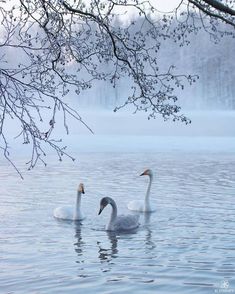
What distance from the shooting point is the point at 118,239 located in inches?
429

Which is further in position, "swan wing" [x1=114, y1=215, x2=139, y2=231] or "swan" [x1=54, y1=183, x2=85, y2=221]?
"swan" [x1=54, y1=183, x2=85, y2=221]

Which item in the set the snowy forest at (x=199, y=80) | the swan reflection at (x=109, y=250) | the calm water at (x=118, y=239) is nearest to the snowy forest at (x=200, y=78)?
the snowy forest at (x=199, y=80)

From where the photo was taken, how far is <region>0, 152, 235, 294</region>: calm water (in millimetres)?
7984

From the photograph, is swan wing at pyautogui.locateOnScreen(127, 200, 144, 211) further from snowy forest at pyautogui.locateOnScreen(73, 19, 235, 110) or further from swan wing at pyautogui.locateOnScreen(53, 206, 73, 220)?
snowy forest at pyautogui.locateOnScreen(73, 19, 235, 110)

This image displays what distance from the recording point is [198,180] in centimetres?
1891

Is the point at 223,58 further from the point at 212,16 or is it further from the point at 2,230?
the point at 212,16

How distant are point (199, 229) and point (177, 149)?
20845 mm

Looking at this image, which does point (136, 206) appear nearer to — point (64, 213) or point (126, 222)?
point (64, 213)

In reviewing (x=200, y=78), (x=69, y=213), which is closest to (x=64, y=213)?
(x=69, y=213)

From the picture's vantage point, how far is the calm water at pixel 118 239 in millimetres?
7984

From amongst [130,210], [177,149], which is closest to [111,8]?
[130,210]

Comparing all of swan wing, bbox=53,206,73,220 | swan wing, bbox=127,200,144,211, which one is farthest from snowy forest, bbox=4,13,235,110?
swan wing, bbox=53,206,73,220

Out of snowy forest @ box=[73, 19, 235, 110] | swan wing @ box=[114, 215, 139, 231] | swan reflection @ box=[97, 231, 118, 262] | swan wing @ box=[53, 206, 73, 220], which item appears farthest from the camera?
snowy forest @ box=[73, 19, 235, 110]

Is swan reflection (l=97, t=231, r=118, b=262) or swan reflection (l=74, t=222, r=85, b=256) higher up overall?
swan reflection (l=74, t=222, r=85, b=256)
